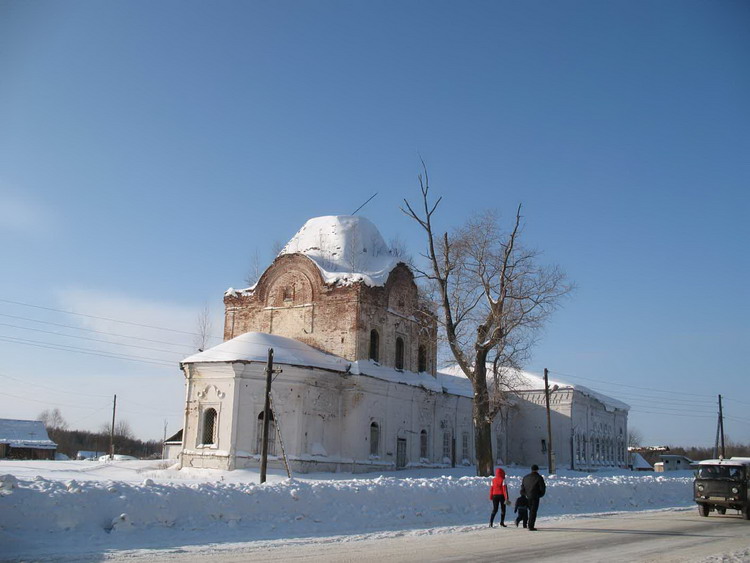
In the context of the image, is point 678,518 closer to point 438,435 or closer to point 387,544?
point 387,544

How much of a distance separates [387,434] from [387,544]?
69.1ft

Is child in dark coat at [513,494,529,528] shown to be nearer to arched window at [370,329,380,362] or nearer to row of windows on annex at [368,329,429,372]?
row of windows on annex at [368,329,429,372]

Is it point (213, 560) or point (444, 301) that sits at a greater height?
point (444, 301)

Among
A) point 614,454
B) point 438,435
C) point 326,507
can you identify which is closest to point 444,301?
point 438,435

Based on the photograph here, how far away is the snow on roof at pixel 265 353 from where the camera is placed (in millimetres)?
28236

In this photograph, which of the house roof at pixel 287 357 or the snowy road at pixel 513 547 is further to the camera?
the house roof at pixel 287 357

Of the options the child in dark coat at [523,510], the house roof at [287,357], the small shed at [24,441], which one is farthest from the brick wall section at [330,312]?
the small shed at [24,441]

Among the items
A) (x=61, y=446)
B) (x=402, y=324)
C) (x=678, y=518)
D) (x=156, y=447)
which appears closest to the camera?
(x=678, y=518)

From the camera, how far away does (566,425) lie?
44.8 m

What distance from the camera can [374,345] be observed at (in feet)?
110

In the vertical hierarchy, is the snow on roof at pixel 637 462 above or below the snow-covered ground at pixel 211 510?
below

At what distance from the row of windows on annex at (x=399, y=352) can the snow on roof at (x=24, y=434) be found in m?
34.3

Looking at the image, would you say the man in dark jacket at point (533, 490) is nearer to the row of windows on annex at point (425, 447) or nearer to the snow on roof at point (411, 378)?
the snow on roof at point (411, 378)

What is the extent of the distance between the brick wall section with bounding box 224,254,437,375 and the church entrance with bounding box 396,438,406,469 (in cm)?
382
